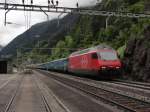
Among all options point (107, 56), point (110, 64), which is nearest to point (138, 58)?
point (107, 56)

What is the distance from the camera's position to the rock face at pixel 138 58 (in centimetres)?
4104

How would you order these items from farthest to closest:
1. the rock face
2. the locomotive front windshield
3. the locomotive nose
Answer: the rock face, the locomotive front windshield, the locomotive nose

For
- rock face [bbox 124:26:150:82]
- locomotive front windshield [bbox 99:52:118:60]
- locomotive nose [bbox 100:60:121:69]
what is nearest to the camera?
locomotive nose [bbox 100:60:121:69]

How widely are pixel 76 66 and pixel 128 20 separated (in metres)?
31.0

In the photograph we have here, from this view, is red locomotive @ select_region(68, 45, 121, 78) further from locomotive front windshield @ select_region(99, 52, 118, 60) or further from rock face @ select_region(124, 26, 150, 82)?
rock face @ select_region(124, 26, 150, 82)

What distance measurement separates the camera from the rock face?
41.0 metres

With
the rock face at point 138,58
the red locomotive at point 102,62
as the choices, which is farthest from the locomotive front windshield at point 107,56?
the rock face at point 138,58

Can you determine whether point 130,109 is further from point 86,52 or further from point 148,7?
point 148,7

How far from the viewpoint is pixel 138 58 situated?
4425 cm

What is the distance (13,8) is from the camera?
44.7m

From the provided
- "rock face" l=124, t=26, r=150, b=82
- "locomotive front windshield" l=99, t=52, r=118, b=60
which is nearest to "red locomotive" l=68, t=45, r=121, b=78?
"locomotive front windshield" l=99, t=52, r=118, b=60

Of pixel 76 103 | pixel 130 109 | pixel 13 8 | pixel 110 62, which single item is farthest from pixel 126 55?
pixel 130 109

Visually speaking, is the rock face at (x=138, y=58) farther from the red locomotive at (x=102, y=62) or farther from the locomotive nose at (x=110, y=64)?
the locomotive nose at (x=110, y=64)

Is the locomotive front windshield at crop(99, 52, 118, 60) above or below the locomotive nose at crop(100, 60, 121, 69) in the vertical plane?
above
